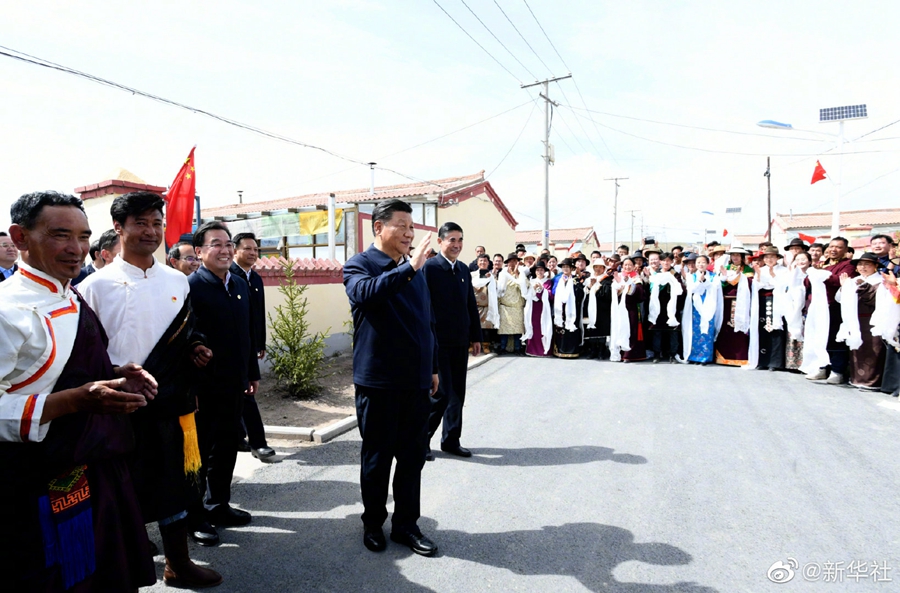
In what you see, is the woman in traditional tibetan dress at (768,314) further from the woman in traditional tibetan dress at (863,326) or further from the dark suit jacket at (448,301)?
the dark suit jacket at (448,301)

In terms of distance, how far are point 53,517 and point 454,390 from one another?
3.36 m

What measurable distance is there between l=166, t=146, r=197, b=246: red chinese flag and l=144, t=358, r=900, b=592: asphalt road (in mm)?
4379

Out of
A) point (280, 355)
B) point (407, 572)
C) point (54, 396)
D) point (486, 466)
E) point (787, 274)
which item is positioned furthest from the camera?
point (787, 274)

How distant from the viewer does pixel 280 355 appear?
7359 mm

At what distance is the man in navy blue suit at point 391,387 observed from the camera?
3131 millimetres

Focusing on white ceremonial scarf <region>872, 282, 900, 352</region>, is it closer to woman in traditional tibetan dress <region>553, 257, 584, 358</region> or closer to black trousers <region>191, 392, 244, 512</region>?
woman in traditional tibetan dress <region>553, 257, 584, 358</region>

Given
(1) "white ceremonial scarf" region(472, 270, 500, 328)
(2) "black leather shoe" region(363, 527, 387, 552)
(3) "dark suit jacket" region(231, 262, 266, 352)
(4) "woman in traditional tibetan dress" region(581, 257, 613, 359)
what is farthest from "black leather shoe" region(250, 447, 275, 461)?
(4) "woman in traditional tibetan dress" region(581, 257, 613, 359)

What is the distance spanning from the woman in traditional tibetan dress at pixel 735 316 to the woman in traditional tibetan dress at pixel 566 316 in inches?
99.0

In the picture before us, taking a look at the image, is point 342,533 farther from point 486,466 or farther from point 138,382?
point 138,382

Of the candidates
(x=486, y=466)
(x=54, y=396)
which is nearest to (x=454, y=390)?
(x=486, y=466)

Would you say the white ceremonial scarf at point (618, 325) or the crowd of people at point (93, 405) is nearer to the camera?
the crowd of people at point (93, 405)

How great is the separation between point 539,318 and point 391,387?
7924mm

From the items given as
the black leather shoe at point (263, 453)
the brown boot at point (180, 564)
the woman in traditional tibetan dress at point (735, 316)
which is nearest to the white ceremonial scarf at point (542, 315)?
the woman in traditional tibetan dress at point (735, 316)

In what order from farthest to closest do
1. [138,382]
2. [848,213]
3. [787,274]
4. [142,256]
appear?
[848,213] < [787,274] < [142,256] < [138,382]
